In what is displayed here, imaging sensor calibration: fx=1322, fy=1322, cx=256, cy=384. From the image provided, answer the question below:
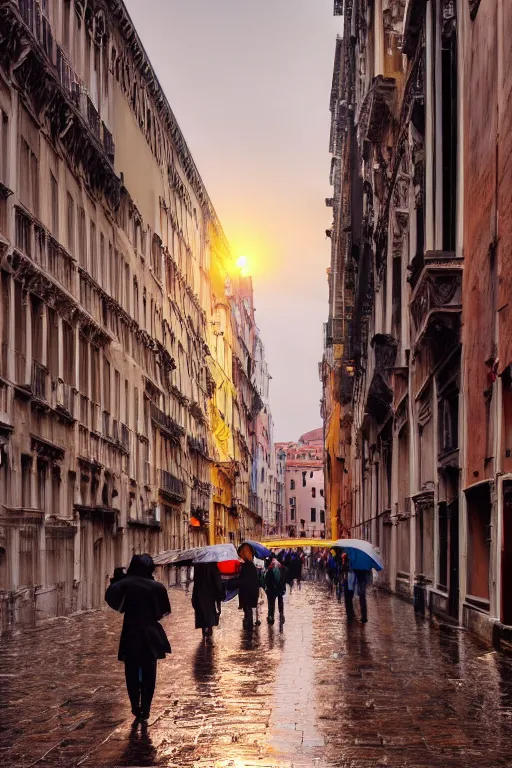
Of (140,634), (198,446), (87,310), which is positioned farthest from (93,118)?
(198,446)

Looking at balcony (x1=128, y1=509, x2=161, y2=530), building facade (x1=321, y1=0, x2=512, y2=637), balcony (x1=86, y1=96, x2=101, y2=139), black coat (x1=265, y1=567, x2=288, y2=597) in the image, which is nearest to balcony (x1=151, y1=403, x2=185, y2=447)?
balcony (x1=128, y1=509, x2=161, y2=530)

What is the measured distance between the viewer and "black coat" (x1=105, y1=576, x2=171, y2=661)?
11109 millimetres

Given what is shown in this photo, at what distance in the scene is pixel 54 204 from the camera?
93.8 feet

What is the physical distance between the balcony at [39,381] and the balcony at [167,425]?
18181mm

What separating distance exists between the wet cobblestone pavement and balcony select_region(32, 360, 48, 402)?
19.5 ft

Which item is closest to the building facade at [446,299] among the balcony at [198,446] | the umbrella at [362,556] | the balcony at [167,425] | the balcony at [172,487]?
the umbrella at [362,556]

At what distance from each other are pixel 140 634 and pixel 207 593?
10039 millimetres

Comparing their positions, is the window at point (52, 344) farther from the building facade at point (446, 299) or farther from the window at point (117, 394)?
the window at point (117, 394)

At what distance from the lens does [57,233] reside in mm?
28375

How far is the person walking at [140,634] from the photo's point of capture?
11.1m

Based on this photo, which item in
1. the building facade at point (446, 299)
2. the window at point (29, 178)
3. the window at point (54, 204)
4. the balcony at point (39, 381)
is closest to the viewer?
the building facade at point (446, 299)

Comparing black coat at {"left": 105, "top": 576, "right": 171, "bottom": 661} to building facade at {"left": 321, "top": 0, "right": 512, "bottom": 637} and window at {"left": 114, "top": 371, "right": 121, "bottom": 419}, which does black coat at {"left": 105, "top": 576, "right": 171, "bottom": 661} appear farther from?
window at {"left": 114, "top": 371, "right": 121, "bottom": 419}

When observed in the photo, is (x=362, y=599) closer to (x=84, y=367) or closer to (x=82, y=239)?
(x=84, y=367)

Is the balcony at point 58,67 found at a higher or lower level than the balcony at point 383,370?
higher
